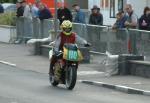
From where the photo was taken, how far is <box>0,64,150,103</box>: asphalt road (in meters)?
14.1

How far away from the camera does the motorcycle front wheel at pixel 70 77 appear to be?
52.5 ft

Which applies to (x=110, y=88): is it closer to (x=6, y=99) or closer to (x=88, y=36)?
(x=6, y=99)

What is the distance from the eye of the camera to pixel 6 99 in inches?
554

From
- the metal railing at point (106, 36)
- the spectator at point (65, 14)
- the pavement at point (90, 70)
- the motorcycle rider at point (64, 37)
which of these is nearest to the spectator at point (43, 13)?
the metal railing at point (106, 36)

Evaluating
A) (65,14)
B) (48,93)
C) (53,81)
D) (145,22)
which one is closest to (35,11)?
(65,14)

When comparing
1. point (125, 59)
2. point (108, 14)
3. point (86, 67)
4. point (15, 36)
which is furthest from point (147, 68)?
point (108, 14)

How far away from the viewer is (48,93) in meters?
15.4

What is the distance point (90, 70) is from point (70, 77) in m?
4.62

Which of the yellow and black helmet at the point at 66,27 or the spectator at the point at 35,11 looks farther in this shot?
the spectator at the point at 35,11

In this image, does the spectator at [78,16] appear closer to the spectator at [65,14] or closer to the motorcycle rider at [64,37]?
the spectator at [65,14]

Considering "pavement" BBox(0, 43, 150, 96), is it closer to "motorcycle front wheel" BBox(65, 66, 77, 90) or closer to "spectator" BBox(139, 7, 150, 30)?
"motorcycle front wheel" BBox(65, 66, 77, 90)

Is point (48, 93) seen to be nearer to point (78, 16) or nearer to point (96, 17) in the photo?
point (96, 17)

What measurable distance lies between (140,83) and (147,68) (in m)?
1.42

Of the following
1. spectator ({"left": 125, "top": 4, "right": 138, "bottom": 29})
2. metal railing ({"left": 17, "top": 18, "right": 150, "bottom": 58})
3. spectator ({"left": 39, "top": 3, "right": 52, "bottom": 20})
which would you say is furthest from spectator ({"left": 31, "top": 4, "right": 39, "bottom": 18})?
spectator ({"left": 125, "top": 4, "right": 138, "bottom": 29})
